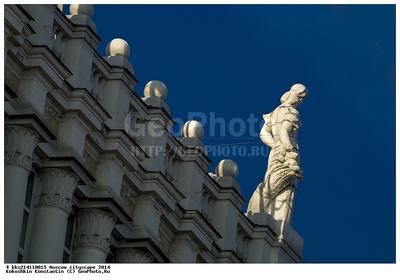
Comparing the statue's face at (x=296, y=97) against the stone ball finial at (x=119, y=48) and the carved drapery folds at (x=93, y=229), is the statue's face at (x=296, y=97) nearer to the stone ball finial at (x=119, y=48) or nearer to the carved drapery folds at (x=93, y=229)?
the stone ball finial at (x=119, y=48)

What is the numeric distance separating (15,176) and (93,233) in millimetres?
3360

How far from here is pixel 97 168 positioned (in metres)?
46.5

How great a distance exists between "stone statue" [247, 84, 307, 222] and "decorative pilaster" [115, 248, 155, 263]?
581cm

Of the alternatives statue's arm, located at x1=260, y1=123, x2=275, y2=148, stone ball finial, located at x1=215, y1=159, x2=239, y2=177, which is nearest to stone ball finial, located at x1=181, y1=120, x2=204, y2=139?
stone ball finial, located at x1=215, y1=159, x2=239, y2=177

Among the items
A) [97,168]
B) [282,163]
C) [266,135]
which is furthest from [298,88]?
[97,168]

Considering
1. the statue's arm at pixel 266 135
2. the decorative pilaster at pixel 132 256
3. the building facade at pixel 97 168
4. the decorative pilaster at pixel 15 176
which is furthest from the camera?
the statue's arm at pixel 266 135

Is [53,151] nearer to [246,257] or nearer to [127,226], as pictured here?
[127,226]

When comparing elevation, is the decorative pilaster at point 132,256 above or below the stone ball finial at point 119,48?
below

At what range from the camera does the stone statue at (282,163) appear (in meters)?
52.0

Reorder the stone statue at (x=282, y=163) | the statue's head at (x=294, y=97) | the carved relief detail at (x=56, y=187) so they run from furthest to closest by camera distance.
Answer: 1. the statue's head at (x=294, y=97)
2. the stone statue at (x=282, y=163)
3. the carved relief detail at (x=56, y=187)

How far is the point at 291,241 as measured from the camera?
5234 cm

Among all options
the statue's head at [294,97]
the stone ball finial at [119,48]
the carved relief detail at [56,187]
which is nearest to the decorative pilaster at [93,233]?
the carved relief detail at [56,187]

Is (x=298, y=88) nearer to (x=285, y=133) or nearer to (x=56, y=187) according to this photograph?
(x=285, y=133)

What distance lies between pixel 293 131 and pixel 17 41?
36.3ft
